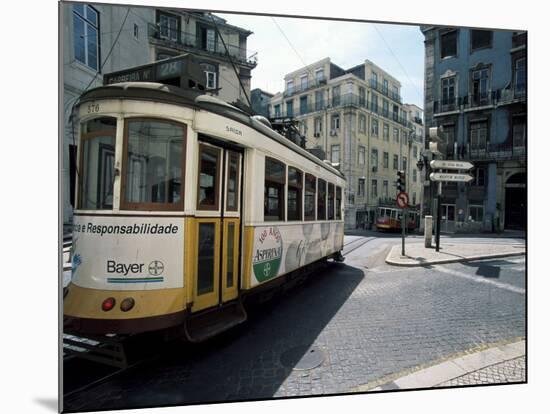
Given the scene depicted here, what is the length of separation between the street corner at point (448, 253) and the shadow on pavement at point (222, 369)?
1.02 metres

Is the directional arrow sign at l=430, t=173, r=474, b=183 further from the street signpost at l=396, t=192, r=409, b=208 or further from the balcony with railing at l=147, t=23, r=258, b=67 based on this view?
the balcony with railing at l=147, t=23, r=258, b=67

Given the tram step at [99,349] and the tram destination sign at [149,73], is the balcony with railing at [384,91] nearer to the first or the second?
the tram destination sign at [149,73]

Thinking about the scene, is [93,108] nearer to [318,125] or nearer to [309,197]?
[318,125]

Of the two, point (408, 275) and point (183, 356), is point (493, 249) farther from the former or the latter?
point (183, 356)

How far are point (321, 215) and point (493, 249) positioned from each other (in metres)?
1.91

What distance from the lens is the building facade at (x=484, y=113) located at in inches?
119

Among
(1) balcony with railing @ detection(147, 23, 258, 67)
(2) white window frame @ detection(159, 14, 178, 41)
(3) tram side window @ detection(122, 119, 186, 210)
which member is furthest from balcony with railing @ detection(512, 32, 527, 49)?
(3) tram side window @ detection(122, 119, 186, 210)

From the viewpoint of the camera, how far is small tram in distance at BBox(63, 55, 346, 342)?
7.09 feet

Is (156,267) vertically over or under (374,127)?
under

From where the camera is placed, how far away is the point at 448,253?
319 centimetres

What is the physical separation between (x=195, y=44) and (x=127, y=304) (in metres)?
2.17

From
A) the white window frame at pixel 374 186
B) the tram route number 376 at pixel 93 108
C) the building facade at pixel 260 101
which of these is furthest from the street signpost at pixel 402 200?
the tram route number 376 at pixel 93 108

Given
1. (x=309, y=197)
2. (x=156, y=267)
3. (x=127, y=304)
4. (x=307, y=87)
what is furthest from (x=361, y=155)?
(x=127, y=304)

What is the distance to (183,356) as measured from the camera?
2438mm
